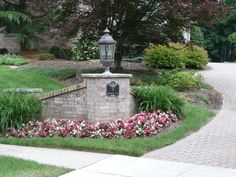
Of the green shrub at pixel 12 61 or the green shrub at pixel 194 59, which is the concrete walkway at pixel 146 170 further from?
the green shrub at pixel 194 59

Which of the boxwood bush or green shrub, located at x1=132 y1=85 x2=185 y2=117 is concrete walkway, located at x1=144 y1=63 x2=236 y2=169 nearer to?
green shrub, located at x1=132 y1=85 x2=185 y2=117

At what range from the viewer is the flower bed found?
1132 centimetres

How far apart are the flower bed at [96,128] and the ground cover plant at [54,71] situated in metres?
6.44

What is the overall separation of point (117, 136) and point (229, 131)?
2.72m

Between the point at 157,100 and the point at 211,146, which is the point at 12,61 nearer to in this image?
the point at 157,100

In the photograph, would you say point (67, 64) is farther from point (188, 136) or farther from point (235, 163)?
point (235, 163)

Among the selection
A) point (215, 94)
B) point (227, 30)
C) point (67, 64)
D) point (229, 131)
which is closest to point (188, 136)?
point (229, 131)

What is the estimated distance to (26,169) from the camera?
8.58m

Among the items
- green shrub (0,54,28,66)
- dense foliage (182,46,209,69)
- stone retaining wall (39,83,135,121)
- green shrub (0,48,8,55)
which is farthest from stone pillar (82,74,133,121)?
green shrub (0,48,8,55)

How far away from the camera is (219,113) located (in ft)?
48.3

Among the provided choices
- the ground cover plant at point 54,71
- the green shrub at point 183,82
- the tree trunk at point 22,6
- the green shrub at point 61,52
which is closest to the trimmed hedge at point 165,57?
the green shrub at point 183,82

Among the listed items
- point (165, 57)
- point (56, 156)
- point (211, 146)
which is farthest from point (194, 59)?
point (56, 156)

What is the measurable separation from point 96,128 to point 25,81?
6.27 metres

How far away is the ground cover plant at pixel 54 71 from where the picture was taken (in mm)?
18577
